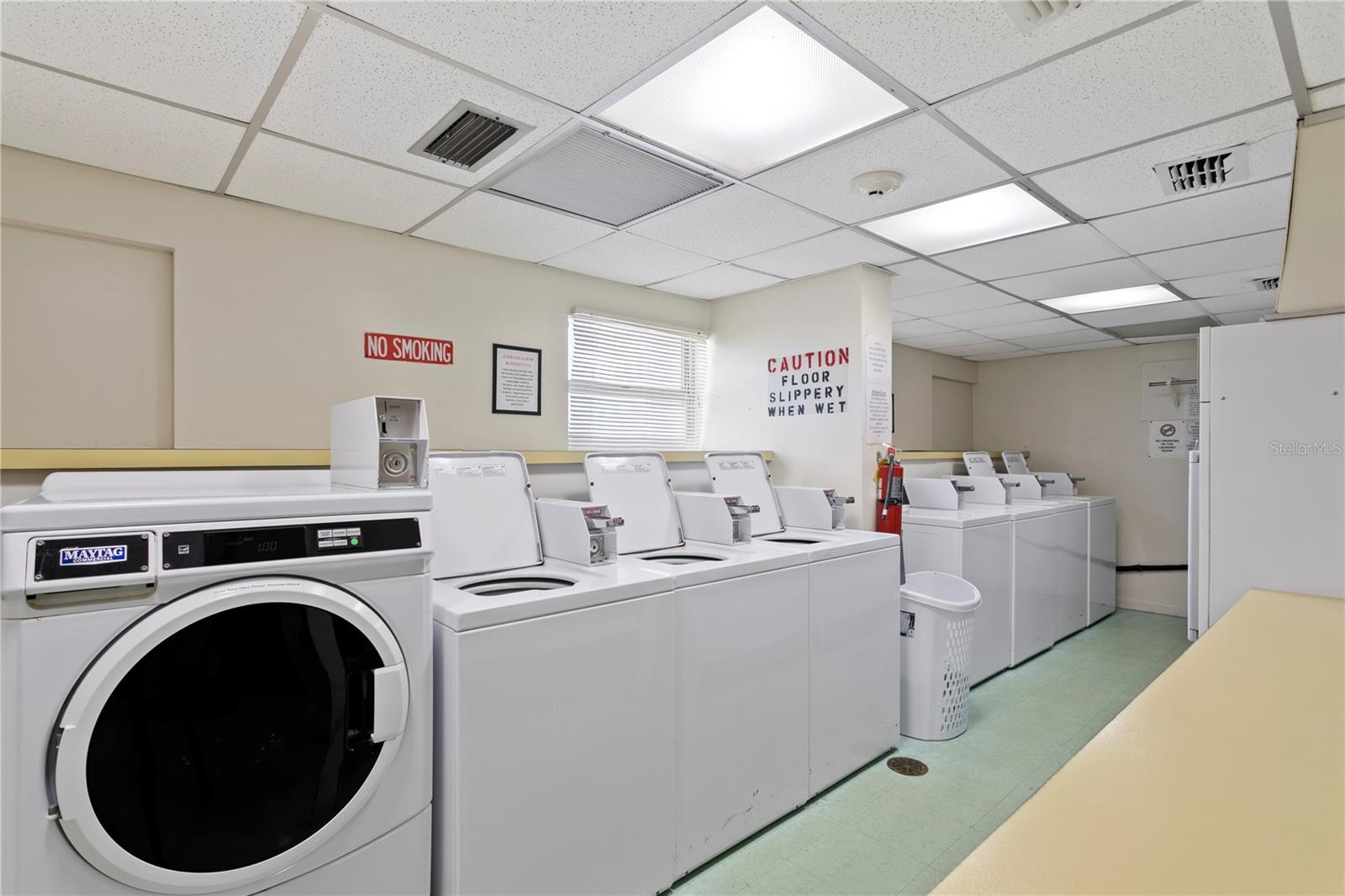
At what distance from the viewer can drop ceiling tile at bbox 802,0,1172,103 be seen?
1.53 m

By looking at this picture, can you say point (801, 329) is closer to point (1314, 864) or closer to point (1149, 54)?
point (1149, 54)

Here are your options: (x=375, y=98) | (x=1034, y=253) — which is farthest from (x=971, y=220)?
(x=375, y=98)

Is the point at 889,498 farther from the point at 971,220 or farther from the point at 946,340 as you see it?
the point at 946,340

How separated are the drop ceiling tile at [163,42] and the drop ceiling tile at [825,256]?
2296mm

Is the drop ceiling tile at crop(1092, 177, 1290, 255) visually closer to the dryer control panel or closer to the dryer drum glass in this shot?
the dryer control panel

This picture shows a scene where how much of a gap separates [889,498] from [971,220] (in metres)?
1.51

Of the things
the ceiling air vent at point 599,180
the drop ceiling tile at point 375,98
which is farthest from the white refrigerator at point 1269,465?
the drop ceiling tile at point 375,98

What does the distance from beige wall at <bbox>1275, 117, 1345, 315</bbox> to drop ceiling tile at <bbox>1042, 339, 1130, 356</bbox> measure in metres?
3.98

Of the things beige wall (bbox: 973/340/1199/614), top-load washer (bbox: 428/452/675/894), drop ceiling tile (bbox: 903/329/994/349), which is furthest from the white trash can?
beige wall (bbox: 973/340/1199/614)

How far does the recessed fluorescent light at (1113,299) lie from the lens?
13.5 feet

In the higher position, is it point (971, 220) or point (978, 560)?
point (971, 220)

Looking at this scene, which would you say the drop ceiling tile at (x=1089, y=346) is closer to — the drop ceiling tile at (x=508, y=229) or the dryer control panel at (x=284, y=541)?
the drop ceiling tile at (x=508, y=229)

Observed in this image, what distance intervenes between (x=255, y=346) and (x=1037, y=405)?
21.8ft

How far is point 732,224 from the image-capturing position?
295cm
